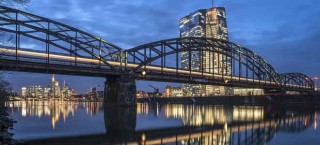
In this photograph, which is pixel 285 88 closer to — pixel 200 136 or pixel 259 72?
pixel 259 72

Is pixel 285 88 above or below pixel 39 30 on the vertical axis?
below

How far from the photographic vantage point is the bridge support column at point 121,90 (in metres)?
95.6

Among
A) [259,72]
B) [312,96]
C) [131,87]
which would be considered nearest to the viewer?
[131,87]

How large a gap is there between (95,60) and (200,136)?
2626 inches

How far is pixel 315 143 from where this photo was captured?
29812 millimetres

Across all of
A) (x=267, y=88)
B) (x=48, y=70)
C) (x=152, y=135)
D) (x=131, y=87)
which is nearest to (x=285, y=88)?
(x=267, y=88)

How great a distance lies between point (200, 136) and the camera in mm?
34094

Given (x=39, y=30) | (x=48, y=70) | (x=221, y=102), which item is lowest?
(x=221, y=102)

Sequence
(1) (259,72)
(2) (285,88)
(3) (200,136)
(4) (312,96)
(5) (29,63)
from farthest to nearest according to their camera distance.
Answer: (2) (285,88)
(1) (259,72)
(4) (312,96)
(5) (29,63)
(3) (200,136)

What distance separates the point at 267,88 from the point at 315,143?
145 m

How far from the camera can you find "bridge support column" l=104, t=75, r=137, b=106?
314 feet

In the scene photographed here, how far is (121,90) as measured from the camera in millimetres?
95375

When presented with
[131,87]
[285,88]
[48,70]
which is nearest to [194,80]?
[131,87]

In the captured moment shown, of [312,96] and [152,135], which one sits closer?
[152,135]
